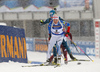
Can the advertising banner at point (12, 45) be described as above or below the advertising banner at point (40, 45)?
above

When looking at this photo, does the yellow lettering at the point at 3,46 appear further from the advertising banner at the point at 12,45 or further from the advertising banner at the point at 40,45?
the advertising banner at the point at 40,45

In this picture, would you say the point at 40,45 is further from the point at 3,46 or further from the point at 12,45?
the point at 3,46

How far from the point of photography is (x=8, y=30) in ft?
30.4

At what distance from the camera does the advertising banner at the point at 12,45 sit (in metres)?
9.04

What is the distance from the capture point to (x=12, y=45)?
30.6ft

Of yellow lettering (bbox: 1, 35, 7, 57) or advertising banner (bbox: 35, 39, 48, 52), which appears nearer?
yellow lettering (bbox: 1, 35, 7, 57)

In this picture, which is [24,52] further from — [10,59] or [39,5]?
[39,5]

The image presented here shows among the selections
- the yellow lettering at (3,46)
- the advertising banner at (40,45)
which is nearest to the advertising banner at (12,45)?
the yellow lettering at (3,46)

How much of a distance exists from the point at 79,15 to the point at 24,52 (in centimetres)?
1702

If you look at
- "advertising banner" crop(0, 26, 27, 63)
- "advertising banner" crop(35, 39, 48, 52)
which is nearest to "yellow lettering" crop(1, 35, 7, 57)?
"advertising banner" crop(0, 26, 27, 63)

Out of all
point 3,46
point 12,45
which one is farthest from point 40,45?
point 3,46

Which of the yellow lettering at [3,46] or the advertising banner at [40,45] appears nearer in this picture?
the yellow lettering at [3,46]

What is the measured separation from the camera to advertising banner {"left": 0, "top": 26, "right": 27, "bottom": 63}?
9.04m

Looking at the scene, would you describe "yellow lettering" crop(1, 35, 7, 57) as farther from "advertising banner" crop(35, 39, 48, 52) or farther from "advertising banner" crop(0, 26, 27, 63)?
"advertising banner" crop(35, 39, 48, 52)
